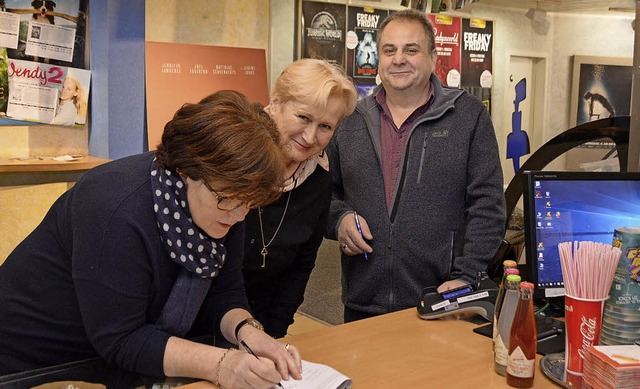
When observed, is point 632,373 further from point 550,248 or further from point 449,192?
point 449,192

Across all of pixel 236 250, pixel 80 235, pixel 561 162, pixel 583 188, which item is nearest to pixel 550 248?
pixel 583 188

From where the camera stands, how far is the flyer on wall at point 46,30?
408 centimetres

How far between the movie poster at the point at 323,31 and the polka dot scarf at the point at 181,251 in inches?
146

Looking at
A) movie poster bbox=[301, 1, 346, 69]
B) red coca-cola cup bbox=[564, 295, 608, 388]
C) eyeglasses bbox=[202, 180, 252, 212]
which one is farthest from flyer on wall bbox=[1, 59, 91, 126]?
→ red coca-cola cup bbox=[564, 295, 608, 388]

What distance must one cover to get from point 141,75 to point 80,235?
317 cm

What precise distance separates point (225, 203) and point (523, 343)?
0.77m

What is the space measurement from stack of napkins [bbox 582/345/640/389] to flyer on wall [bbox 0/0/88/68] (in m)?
3.70

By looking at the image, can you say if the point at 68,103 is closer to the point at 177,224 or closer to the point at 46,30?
the point at 46,30

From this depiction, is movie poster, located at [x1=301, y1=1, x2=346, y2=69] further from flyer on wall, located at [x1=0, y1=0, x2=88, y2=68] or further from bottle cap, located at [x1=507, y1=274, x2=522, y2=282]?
bottle cap, located at [x1=507, y1=274, x2=522, y2=282]

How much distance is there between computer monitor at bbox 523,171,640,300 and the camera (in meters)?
1.99

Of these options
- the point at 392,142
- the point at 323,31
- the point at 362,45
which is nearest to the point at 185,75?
the point at 323,31

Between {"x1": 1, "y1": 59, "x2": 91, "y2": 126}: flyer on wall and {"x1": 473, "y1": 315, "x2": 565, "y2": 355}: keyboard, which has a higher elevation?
{"x1": 1, "y1": 59, "x2": 91, "y2": 126}: flyer on wall

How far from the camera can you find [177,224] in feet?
5.27

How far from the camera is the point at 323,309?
5.14 meters
